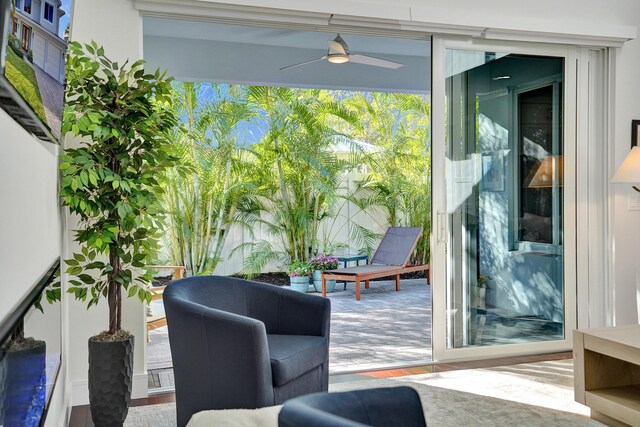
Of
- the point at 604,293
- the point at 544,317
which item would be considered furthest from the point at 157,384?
the point at 604,293

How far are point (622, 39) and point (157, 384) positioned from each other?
13.1ft

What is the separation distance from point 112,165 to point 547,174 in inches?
121

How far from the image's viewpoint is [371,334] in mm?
5465

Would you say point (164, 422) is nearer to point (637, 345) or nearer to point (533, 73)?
point (637, 345)

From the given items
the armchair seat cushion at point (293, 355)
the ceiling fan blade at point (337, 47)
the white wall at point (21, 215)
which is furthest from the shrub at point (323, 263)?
the white wall at point (21, 215)

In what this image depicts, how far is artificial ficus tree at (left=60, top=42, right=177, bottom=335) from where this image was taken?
9.31 ft

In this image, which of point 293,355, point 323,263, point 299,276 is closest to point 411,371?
point 293,355

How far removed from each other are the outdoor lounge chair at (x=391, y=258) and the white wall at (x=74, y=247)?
4055mm

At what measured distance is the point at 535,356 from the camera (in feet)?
14.5

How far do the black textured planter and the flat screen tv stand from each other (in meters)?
1.13

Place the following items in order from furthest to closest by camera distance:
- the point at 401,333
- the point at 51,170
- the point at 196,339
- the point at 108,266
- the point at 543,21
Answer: the point at 401,333 < the point at 543,21 < the point at 108,266 < the point at 196,339 < the point at 51,170

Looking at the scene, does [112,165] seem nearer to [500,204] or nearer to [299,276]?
[500,204]

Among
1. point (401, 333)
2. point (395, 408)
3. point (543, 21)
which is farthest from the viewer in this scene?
point (401, 333)

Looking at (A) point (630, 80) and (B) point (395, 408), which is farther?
(A) point (630, 80)
